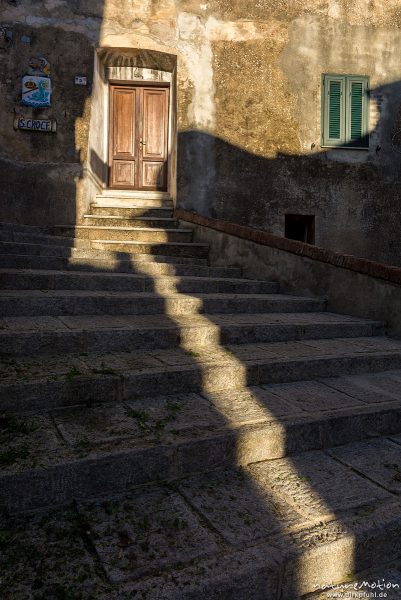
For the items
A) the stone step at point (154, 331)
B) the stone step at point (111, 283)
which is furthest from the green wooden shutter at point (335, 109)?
the stone step at point (154, 331)

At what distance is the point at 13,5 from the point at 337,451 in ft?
30.3

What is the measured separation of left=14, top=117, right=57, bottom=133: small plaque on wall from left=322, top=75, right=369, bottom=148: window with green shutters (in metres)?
5.49

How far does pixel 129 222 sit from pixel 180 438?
588 cm

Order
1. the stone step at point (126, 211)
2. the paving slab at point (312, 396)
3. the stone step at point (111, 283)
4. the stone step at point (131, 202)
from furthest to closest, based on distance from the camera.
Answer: the stone step at point (131, 202) → the stone step at point (126, 211) → the stone step at point (111, 283) → the paving slab at point (312, 396)

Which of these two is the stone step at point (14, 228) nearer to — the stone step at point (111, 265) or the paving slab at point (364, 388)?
the stone step at point (111, 265)

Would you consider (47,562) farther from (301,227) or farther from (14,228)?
(301,227)

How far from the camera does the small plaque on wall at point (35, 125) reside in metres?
7.84

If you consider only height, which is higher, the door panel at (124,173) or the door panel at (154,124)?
the door panel at (154,124)

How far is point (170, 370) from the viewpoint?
278 cm

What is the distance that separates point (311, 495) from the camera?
207cm

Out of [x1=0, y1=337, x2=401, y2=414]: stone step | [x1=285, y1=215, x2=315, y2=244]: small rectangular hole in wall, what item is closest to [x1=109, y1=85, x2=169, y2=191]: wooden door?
[x1=285, y1=215, x2=315, y2=244]: small rectangular hole in wall

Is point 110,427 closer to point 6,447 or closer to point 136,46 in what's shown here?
point 6,447

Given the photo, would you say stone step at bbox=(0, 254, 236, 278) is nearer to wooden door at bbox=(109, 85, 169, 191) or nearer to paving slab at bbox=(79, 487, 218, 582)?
paving slab at bbox=(79, 487, 218, 582)

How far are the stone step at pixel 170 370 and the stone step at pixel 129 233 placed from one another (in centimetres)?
383
